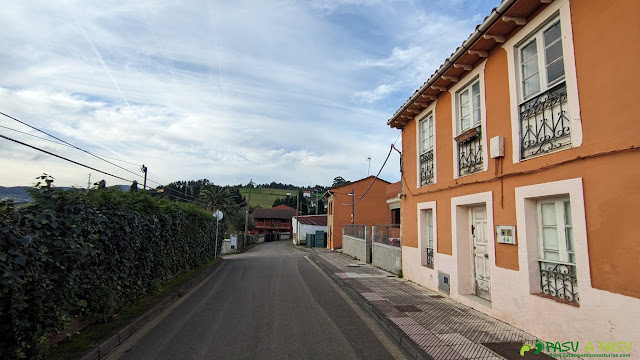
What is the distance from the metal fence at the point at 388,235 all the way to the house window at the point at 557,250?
30.9ft

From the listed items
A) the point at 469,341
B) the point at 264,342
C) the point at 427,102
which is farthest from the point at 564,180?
the point at 427,102

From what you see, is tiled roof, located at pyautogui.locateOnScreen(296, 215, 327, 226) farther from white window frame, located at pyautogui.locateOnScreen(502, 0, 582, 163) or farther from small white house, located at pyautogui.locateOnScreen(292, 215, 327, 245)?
white window frame, located at pyautogui.locateOnScreen(502, 0, 582, 163)

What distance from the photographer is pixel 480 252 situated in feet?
26.1

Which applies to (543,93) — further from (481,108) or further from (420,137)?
(420,137)

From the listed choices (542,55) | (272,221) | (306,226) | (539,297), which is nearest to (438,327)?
(539,297)

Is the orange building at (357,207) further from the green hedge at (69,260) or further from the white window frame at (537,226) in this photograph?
the white window frame at (537,226)

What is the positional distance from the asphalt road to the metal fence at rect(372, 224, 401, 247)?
5795 millimetres

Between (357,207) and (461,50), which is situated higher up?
(461,50)

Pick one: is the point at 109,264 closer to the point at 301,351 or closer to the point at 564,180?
the point at 301,351

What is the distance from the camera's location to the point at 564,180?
5.04 meters

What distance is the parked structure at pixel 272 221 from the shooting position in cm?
7838

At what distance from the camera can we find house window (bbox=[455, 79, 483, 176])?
25.3 feet

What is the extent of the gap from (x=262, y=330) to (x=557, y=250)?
4945 millimetres

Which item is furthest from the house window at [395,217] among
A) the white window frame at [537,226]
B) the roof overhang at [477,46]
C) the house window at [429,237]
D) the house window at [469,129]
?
the white window frame at [537,226]
